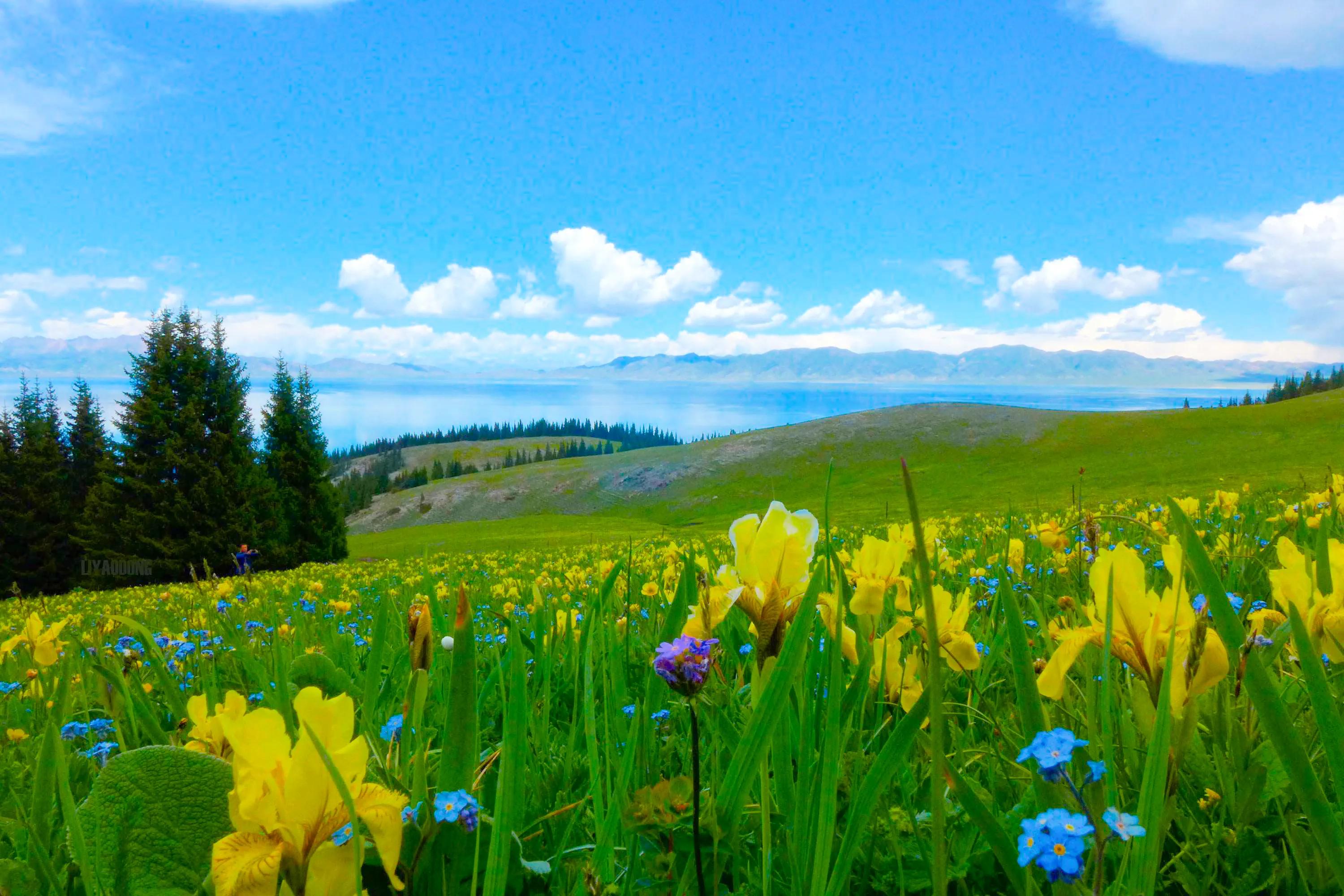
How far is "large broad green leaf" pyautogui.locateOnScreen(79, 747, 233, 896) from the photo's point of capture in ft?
2.69

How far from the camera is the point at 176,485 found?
119ft

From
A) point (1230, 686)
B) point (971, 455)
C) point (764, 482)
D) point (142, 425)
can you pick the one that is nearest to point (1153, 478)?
point (971, 455)

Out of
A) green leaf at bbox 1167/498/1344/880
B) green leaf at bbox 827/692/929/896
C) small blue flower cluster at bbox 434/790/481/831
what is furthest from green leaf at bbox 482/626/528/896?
green leaf at bbox 1167/498/1344/880

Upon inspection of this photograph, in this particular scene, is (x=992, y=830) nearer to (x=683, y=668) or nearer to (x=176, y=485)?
(x=683, y=668)

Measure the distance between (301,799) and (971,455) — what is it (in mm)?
69167

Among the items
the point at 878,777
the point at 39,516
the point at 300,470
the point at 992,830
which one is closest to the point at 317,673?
the point at 878,777

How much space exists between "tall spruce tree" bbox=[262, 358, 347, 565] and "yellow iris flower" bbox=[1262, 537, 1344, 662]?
49.2 m

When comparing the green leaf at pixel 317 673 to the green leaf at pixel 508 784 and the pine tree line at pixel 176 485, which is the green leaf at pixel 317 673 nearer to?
the green leaf at pixel 508 784

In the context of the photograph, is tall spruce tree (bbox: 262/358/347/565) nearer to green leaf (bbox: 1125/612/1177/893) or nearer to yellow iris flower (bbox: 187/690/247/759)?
yellow iris flower (bbox: 187/690/247/759)

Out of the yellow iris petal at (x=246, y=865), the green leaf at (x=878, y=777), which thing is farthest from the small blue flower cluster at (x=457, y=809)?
the green leaf at (x=878, y=777)

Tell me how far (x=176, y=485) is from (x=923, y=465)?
55635mm

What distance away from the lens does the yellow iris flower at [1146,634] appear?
900 mm

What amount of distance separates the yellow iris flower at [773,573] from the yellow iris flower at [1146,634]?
383mm

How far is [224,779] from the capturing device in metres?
0.84
